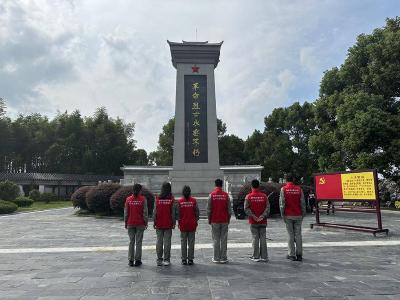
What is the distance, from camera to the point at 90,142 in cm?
5031

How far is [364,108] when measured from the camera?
23.0 meters

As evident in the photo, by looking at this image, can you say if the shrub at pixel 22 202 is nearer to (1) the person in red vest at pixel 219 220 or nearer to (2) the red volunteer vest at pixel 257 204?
(1) the person in red vest at pixel 219 220

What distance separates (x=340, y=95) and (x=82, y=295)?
2381cm

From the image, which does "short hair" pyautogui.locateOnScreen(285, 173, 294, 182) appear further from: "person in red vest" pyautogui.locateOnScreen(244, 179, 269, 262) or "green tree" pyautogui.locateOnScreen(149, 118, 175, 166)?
"green tree" pyautogui.locateOnScreen(149, 118, 175, 166)

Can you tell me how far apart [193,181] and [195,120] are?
3.98 meters

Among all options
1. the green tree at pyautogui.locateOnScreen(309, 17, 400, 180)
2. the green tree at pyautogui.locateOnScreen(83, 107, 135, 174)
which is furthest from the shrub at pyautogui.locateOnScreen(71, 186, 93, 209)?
the green tree at pyautogui.locateOnScreen(83, 107, 135, 174)

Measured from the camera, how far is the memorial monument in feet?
79.2

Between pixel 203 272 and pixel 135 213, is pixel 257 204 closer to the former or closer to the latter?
pixel 203 272

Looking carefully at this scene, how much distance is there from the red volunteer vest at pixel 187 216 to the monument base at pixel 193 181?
16404mm

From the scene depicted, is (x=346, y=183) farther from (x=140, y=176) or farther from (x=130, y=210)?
(x=140, y=176)

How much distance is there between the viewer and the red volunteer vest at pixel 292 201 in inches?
Answer: 303

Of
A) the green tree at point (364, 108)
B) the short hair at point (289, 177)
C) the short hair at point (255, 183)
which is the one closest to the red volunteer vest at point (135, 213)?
the short hair at point (255, 183)

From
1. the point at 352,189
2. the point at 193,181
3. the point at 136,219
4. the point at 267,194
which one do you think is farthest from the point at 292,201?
the point at 193,181

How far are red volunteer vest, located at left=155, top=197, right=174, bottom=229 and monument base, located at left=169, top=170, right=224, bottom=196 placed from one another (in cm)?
1646
